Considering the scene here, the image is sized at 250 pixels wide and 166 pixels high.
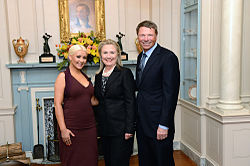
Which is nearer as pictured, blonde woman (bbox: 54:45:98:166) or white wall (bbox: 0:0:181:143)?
blonde woman (bbox: 54:45:98:166)

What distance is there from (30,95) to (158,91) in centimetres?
236

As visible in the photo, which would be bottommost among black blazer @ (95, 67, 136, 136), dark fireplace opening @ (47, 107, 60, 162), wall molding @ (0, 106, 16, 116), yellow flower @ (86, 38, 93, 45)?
dark fireplace opening @ (47, 107, 60, 162)

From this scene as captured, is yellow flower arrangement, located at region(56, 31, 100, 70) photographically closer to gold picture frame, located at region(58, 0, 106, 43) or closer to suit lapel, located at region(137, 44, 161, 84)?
gold picture frame, located at region(58, 0, 106, 43)

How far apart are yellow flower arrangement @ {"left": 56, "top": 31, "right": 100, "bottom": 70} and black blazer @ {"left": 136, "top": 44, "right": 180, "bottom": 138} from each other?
4.71 ft

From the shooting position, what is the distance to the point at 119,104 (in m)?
2.41

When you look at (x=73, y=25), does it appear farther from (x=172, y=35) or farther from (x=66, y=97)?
(x=66, y=97)

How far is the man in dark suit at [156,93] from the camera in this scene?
7.38 ft

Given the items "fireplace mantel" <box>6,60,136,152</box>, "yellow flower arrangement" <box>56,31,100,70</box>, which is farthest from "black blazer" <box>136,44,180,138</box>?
"fireplace mantel" <box>6,60,136,152</box>

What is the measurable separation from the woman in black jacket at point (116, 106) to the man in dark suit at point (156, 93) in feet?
0.34

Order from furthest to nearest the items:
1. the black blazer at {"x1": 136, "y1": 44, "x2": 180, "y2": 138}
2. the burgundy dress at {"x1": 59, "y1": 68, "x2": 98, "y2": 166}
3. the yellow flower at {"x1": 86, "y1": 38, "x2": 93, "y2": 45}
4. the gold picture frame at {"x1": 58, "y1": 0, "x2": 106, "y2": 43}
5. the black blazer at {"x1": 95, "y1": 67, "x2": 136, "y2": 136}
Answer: the gold picture frame at {"x1": 58, "y1": 0, "x2": 106, "y2": 43} → the yellow flower at {"x1": 86, "y1": 38, "x2": 93, "y2": 45} → the burgundy dress at {"x1": 59, "y1": 68, "x2": 98, "y2": 166} → the black blazer at {"x1": 95, "y1": 67, "x2": 136, "y2": 136} → the black blazer at {"x1": 136, "y1": 44, "x2": 180, "y2": 138}

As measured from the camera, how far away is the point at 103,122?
244cm

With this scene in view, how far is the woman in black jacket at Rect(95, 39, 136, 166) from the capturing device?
7.83 feet

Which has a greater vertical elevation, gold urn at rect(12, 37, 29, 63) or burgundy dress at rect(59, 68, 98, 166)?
gold urn at rect(12, 37, 29, 63)

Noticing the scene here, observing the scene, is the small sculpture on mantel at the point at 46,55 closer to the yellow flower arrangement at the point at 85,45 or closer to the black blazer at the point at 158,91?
the yellow flower arrangement at the point at 85,45
